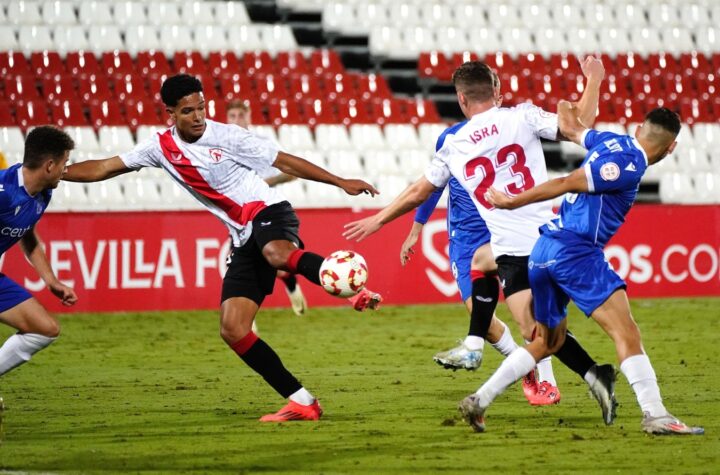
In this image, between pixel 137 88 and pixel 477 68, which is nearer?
pixel 477 68

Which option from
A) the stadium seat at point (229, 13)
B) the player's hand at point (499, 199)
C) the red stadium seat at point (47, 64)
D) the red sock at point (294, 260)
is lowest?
the red sock at point (294, 260)

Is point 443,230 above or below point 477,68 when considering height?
below

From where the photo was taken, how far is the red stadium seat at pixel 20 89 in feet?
58.5

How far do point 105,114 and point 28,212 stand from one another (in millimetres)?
10910

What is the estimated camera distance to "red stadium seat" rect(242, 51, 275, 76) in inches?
754

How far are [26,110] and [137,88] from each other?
5.83ft

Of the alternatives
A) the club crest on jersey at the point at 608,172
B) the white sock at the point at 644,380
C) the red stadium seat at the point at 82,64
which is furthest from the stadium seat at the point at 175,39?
the white sock at the point at 644,380

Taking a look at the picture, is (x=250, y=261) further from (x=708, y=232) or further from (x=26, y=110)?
(x=26, y=110)

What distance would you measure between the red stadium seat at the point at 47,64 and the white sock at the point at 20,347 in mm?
11908

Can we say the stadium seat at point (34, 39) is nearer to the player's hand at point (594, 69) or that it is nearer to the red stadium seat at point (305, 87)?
the red stadium seat at point (305, 87)

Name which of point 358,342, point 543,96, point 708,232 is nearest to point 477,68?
point 358,342

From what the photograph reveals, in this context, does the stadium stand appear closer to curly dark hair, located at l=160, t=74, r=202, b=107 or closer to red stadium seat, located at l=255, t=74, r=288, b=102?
red stadium seat, located at l=255, t=74, r=288, b=102

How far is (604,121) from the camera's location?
20.0 m

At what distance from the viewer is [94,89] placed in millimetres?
18219
